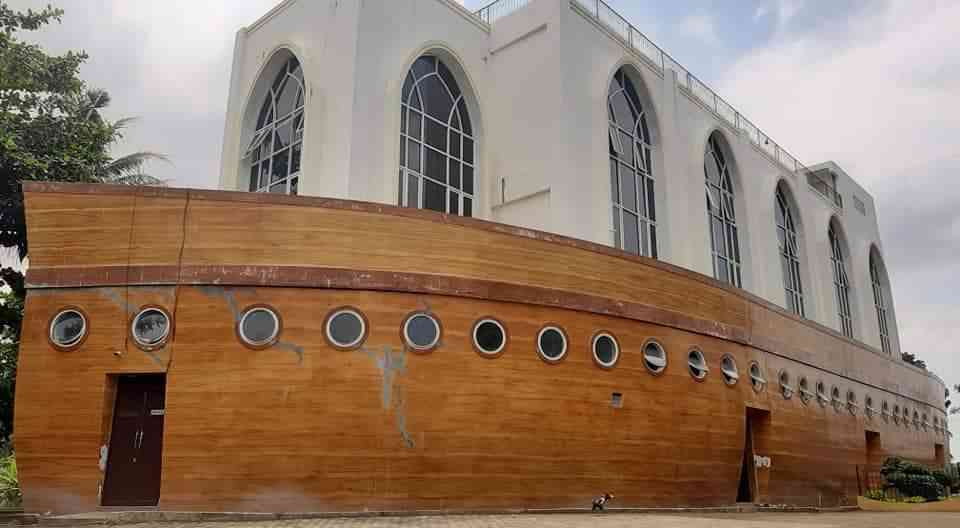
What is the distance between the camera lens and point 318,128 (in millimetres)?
17297

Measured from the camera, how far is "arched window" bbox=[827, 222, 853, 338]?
112 feet

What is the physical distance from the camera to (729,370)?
1638 cm

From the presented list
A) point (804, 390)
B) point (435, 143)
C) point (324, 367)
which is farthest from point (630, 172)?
point (324, 367)

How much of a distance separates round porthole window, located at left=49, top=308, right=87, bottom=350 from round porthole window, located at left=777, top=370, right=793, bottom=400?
14.6 meters

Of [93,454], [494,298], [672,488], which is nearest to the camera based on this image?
[93,454]

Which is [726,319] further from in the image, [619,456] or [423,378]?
[423,378]

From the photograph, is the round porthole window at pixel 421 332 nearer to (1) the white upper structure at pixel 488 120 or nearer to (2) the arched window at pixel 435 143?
(1) the white upper structure at pixel 488 120

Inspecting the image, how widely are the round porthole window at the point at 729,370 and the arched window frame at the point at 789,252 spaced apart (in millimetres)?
14308

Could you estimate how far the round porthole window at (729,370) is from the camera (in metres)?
16.2

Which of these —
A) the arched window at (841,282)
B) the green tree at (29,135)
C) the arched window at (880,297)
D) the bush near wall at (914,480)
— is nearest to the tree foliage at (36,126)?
the green tree at (29,135)

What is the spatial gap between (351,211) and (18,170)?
10.7 meters

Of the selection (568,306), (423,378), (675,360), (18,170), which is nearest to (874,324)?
(675,360)

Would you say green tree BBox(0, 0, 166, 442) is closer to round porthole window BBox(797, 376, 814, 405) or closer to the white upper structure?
the white upper structure

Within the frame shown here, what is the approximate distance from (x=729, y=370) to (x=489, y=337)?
249 inches
